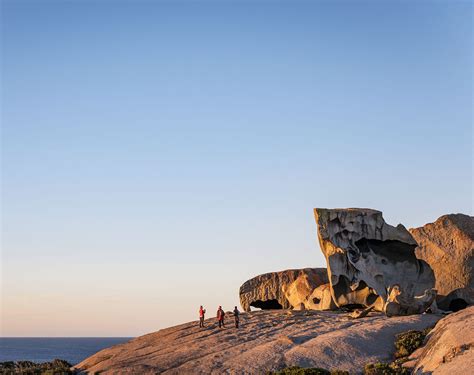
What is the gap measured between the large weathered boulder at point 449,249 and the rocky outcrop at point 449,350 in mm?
23808

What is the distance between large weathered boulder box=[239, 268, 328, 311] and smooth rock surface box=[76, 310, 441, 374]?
10386mm

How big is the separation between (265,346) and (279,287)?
21857 millimetres

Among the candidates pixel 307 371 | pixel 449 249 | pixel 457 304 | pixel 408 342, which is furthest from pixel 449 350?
pixel 449 249

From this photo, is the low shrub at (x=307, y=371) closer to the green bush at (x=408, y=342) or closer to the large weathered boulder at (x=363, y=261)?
the green bush at (x=408, y=342)

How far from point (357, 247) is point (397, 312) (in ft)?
24.9

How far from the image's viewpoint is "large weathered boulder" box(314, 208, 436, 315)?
174ft

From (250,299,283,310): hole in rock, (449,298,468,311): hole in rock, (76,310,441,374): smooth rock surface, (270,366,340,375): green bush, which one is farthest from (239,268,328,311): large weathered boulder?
(270,366,340,375): green bush

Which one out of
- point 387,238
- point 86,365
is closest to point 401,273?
point 387,238

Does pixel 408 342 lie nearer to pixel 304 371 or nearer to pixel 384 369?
pixel 384 369

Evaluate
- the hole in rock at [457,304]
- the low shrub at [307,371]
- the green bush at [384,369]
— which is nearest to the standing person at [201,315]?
the low shrub at [307,371]

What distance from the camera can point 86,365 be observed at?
146 ft

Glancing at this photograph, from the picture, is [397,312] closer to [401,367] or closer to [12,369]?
[401,367]

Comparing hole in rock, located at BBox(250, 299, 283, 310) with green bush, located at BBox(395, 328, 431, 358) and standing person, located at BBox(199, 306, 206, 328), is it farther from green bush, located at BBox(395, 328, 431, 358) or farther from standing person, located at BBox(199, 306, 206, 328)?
green bush, located at BBox(395, 328, 431, 358)

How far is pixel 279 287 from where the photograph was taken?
6281cm
